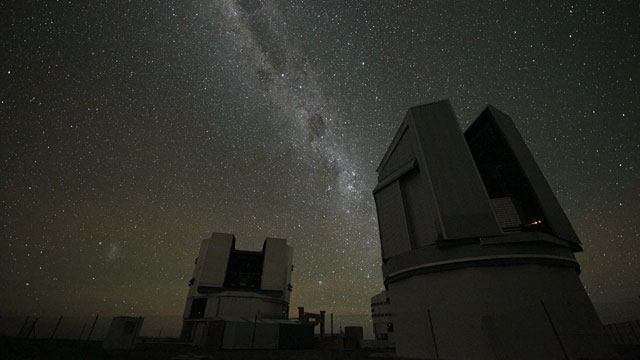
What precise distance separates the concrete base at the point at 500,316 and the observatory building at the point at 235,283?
78.3 feet

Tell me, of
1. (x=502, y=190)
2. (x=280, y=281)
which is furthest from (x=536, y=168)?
(x=280, y=281)

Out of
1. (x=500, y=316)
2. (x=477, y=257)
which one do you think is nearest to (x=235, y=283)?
(x=477, y=257)

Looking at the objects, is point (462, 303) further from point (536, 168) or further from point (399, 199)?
point (536, 168)

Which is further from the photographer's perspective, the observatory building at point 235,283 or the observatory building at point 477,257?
the observatory building at point 235,283

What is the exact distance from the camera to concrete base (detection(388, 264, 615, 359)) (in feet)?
35.1

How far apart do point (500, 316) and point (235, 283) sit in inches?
1405

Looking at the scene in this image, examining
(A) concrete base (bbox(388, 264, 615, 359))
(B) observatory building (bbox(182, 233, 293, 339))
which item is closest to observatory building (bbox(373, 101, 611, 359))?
(A) concrete base (bbox(388, 264, 615, 359))

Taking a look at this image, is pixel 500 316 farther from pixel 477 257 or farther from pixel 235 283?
pixel 235 283

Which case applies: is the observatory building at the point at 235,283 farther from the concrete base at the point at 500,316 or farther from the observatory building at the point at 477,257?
the concrete base at the point at 500,316

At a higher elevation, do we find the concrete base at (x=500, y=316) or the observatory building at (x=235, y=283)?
the observatory building at (x=235, y=283)

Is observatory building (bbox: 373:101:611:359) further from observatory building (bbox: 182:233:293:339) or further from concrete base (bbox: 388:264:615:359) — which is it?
observatory building (bbox: 182:233:293:339)

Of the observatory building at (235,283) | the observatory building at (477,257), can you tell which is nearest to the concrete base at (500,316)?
the observatory building at (477,257)

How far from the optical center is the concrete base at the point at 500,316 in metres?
10.7

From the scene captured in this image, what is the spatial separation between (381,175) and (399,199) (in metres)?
4.35
